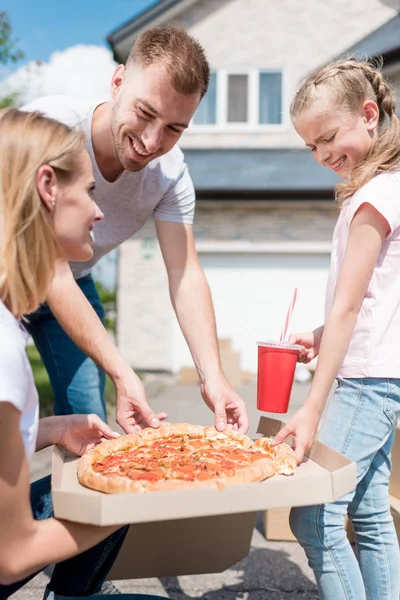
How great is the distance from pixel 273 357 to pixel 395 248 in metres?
0.57

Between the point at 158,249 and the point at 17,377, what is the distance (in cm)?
1165

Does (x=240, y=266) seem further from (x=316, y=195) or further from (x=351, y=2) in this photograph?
(x=351, y=2)

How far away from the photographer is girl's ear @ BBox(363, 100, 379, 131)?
97.7 inches

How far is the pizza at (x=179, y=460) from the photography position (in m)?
1.84

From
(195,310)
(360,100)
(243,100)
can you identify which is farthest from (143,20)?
(360,100)

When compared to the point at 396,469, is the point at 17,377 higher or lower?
higher

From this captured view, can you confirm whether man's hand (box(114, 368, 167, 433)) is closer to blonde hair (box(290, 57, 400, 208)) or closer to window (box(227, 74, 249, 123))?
blonde hair (box(290, 57, 400, 208))

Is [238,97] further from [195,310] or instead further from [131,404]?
[131,404]

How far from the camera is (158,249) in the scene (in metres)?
13.1

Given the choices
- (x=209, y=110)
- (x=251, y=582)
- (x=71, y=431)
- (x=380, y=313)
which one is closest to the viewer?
(x=71, y=431)

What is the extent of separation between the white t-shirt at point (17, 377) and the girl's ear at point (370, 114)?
151 centimetres

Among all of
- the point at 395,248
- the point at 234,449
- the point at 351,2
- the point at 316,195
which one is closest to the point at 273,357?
the point at 234,449

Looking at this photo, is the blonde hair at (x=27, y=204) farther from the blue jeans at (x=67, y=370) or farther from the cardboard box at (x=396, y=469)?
the cardboard box at (x=396, y=469)

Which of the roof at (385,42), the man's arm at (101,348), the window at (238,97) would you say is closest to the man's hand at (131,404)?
the man's arm at (101,348)
